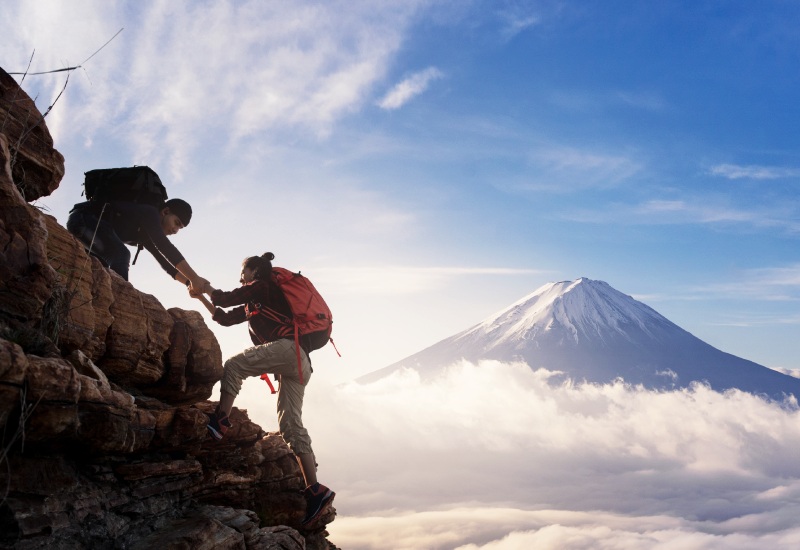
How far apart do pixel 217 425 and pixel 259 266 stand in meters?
2.38

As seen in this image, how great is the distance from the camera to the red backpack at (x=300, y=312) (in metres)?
8.21

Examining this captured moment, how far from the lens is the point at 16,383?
4.41m

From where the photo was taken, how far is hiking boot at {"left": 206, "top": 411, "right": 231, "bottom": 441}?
7566 millimetres

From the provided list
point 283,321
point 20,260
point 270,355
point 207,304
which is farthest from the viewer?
point 207,304

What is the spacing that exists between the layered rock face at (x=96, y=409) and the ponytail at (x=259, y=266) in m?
1.18

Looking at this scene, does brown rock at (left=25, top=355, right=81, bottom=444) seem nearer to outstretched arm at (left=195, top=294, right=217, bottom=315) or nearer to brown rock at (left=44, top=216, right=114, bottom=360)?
brown rock at (left=44, top=216, right=114, bottom=360)

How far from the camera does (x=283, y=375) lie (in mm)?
8523

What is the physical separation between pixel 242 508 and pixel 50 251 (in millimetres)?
4641

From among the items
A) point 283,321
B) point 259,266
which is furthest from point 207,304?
point 283,321

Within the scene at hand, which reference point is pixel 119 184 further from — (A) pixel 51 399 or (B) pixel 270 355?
(A) pixel 51 399

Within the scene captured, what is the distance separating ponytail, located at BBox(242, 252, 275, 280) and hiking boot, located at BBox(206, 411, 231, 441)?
2085 millimetres

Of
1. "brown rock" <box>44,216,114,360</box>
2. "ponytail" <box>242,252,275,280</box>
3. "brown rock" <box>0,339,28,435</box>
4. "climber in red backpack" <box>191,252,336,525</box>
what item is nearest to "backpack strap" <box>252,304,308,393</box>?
"climber in red backpack" <box>191,252,336,525</box>

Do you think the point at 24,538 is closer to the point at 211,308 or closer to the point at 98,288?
the point at 98,288

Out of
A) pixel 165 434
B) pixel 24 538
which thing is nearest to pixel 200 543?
pixel 165 434
